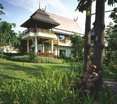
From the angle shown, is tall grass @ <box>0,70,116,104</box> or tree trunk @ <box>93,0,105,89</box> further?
tree trunk @ <box>93,0,105,89</box>

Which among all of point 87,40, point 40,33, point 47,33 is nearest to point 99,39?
point 87,40

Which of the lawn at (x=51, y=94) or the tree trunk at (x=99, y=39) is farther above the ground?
the tree trunk at (x=99, y=39)

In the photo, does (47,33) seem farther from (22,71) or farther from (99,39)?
(99,39)

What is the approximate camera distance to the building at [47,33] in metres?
42.1

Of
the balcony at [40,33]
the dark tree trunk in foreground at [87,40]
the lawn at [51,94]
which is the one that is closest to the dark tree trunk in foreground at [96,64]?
the lawn at [51,94]

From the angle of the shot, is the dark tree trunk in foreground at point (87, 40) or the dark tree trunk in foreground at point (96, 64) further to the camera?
the dark tree trunk in foreground at point (87, 40)

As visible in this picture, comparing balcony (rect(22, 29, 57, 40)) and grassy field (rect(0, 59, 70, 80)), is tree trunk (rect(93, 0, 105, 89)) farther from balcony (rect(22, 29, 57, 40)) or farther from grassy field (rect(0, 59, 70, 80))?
balcony (rect(22, 29, 57, 40))

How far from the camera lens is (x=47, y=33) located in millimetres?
42875

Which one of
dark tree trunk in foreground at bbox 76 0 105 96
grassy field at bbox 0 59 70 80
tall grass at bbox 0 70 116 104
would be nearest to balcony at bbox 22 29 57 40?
grassy field at bbox 0 59 70 80

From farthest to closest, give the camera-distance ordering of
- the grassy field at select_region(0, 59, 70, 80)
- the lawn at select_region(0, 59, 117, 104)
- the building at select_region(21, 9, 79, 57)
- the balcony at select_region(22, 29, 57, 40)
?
the building at select_region(21, 9, 79, 57) → the balcony at select_region(22, 29, 57, 40) → the grassy field at select_region(0, 59, 70, 80) → the lawn at select_region(0, 59, 117, 104)

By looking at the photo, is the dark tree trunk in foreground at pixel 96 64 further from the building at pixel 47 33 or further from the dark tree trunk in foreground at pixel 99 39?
the building at pixel 47 33

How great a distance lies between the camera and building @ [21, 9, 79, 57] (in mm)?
42094

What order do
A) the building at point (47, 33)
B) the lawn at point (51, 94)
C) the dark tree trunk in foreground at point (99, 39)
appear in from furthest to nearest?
the building at point (47, 33), the dark tree trunk in foreground at point (99, 39), the lawn at point (51, 94)

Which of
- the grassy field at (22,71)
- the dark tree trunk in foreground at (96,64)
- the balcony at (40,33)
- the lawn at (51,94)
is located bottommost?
the grassy field at (22,71)
